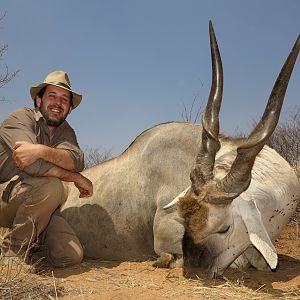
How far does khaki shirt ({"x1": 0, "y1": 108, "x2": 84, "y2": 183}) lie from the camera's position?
3.79 m

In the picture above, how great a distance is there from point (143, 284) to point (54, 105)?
1.68 m

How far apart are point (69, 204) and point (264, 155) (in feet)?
5.82

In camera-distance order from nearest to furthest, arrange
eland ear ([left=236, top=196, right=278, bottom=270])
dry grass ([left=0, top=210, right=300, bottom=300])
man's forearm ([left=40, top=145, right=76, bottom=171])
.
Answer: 1. dry grass ([left=0, top=210, right=300, bottom=300])
2. eland ear ([left=236, top=196, right=278, bottom=270])
3. man's forearm ([left=40, top=145, right=76, bottom=171])

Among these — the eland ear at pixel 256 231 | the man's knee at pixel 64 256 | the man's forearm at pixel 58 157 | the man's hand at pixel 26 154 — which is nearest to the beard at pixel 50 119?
the man's forearm at pixel 58 157

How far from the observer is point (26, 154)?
3604 millimetres

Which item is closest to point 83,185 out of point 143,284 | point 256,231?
point 143,284

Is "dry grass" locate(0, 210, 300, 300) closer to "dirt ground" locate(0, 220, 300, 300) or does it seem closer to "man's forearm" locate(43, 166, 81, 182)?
"dirt ground" locate(0, 220, 300, 300)

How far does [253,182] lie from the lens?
3.73 m

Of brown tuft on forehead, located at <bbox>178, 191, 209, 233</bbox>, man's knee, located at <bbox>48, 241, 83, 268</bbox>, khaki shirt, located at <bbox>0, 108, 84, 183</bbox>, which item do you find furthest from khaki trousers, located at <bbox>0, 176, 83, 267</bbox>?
brown tuft on forehead, located at <bbox>178, 191, 209, 233</bbox>

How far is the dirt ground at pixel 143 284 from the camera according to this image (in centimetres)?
287

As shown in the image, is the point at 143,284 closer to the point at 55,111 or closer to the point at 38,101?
the point at 55,111

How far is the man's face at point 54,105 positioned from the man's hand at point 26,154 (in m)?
0.54

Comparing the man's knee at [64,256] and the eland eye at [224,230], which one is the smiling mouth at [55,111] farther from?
the eland eye at [224,230]

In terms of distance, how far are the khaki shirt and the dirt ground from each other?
786 millimetres
